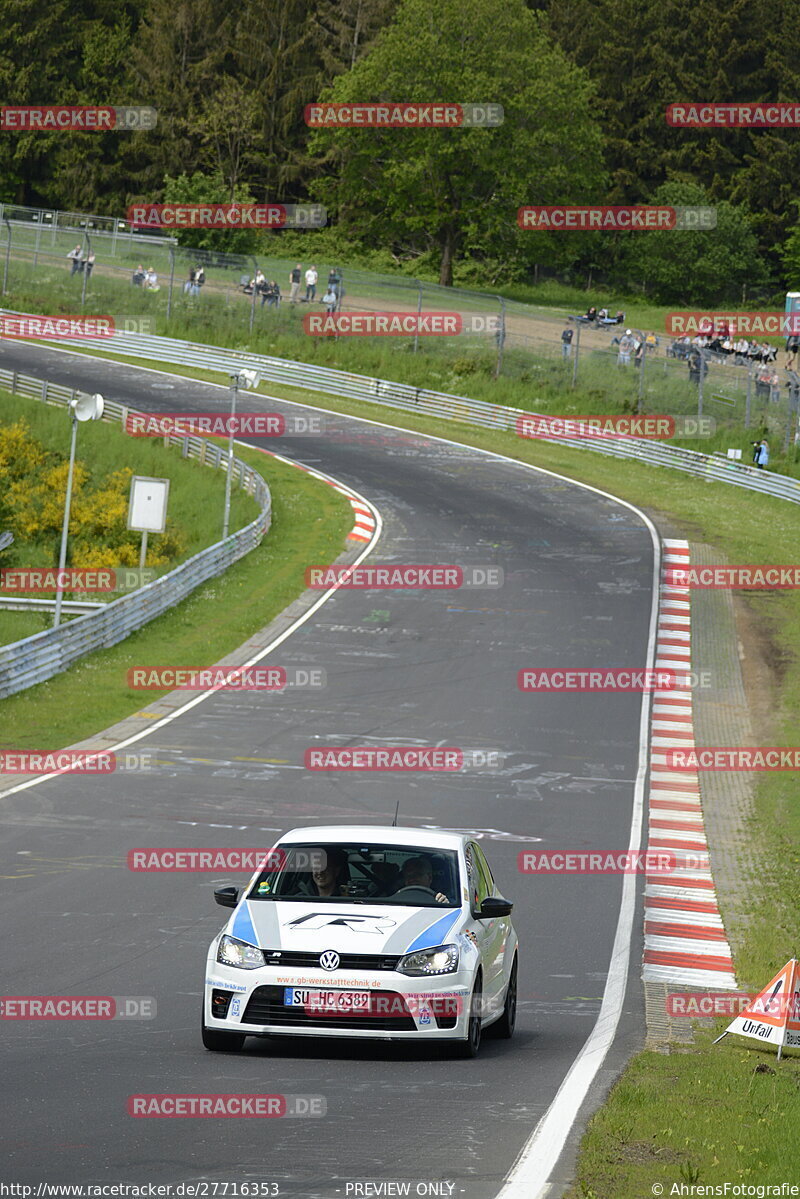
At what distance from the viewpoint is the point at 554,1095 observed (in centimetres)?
888

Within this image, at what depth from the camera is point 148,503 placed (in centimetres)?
3662

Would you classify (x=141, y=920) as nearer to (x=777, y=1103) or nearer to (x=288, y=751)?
(x=777, y=1103)

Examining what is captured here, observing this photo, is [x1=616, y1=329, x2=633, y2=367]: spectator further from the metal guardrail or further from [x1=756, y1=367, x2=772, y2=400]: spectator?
[x1=756, y1=367, x2=772, y2=400]: spectator

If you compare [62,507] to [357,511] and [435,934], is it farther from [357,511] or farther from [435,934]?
[435,934]

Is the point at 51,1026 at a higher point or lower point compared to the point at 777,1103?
lower

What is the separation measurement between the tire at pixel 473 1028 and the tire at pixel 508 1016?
78 cm

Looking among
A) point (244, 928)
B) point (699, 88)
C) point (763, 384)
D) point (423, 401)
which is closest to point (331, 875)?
point (244, 928)

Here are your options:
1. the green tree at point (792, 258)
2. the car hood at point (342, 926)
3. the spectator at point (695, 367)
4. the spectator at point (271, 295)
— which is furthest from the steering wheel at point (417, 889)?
the green tree at point (792, 258)

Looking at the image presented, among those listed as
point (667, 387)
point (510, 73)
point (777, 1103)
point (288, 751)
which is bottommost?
point (288, 751)

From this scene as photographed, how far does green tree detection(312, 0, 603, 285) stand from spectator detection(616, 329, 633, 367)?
91.2 ft

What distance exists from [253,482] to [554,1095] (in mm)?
42575

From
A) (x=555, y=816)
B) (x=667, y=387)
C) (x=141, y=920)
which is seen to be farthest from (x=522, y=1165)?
(x=667, y=387)

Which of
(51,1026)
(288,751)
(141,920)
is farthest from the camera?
(288,751)

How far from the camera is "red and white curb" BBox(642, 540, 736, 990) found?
1515cm
